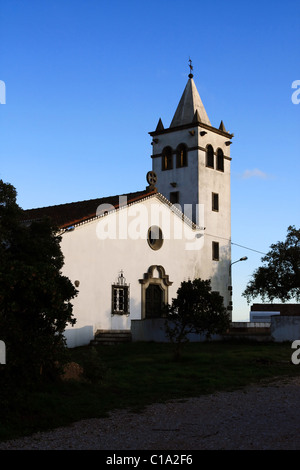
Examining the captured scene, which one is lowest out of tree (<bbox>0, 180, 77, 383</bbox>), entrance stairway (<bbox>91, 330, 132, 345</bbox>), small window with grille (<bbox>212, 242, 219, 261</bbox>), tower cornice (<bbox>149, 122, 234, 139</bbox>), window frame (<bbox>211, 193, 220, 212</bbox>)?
entrance stairway (<bbox>91, 330, 132, 345</bbox>)

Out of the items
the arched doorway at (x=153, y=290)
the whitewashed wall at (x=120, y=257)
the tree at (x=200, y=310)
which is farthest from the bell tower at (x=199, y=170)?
the tree at (x=200, y=310)

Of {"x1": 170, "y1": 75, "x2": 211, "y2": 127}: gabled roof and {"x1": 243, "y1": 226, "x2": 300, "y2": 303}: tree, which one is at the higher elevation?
{"x1": 170, "y1": 75, "x2": 211, "y2": 127}: gabled roof

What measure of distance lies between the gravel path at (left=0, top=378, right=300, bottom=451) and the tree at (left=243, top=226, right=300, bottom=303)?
2710 centimetres

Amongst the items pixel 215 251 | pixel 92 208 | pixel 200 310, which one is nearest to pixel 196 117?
pixel 215 251

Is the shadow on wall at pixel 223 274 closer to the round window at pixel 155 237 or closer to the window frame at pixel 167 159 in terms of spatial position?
the round window at pixel 155 237

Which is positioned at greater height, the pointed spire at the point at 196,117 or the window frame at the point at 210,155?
the pointed spire at the point at 196,117

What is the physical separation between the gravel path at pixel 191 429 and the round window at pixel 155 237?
19.1m

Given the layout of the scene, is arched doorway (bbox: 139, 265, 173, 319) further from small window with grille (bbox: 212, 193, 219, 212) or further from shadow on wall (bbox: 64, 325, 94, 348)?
small window with grille (bbox: 212, 193, 219, 212)

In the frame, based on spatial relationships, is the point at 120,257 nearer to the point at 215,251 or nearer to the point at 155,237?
the point at 155,237

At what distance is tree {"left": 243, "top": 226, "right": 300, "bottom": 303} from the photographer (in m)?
38.2

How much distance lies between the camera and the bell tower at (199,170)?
120ft

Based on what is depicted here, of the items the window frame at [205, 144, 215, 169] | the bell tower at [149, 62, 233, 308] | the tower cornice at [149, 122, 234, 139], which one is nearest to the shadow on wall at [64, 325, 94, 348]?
the bell tower at [149, 62, 233, 308]

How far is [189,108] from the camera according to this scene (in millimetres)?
39375
